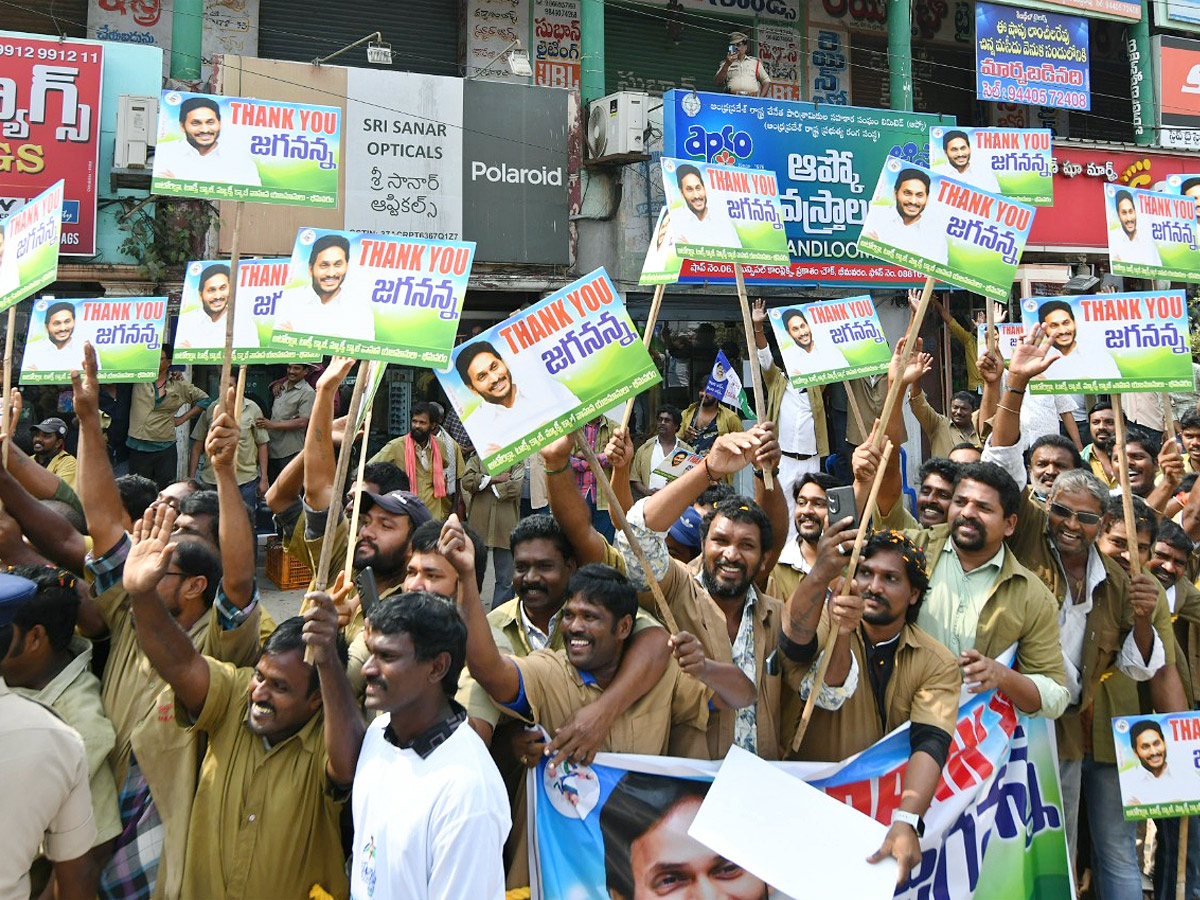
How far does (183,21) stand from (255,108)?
707 centimetres

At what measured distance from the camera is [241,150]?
14.8 ft

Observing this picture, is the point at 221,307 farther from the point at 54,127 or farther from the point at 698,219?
the point at 54,127

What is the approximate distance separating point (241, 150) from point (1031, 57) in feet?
42.1

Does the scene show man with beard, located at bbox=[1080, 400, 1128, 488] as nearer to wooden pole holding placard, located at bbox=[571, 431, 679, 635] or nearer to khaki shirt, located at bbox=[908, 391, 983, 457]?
khaki shirt, located at bbox=[908, 391, 983, 457]

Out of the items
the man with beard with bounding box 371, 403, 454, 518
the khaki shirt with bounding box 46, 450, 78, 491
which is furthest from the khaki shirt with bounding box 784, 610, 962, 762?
the khaki shirt with bounding box 46, 450, 78, 491

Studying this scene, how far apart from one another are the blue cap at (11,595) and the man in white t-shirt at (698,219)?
3188 mm

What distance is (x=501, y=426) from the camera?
356 centimetres

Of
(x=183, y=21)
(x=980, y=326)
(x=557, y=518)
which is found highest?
(x=183, y=21)

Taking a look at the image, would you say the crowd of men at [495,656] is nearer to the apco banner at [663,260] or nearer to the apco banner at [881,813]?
the apco banner at [881,813]

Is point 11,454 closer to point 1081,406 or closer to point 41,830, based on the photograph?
point 41,830

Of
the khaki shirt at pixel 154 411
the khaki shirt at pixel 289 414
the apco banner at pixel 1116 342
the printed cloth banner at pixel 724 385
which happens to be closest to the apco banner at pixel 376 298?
the apco banner at pixel 1116 342

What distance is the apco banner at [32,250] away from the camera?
185 inches

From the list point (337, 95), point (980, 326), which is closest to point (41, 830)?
point (980, 326)

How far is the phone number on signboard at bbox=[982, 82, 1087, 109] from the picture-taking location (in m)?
14.3
